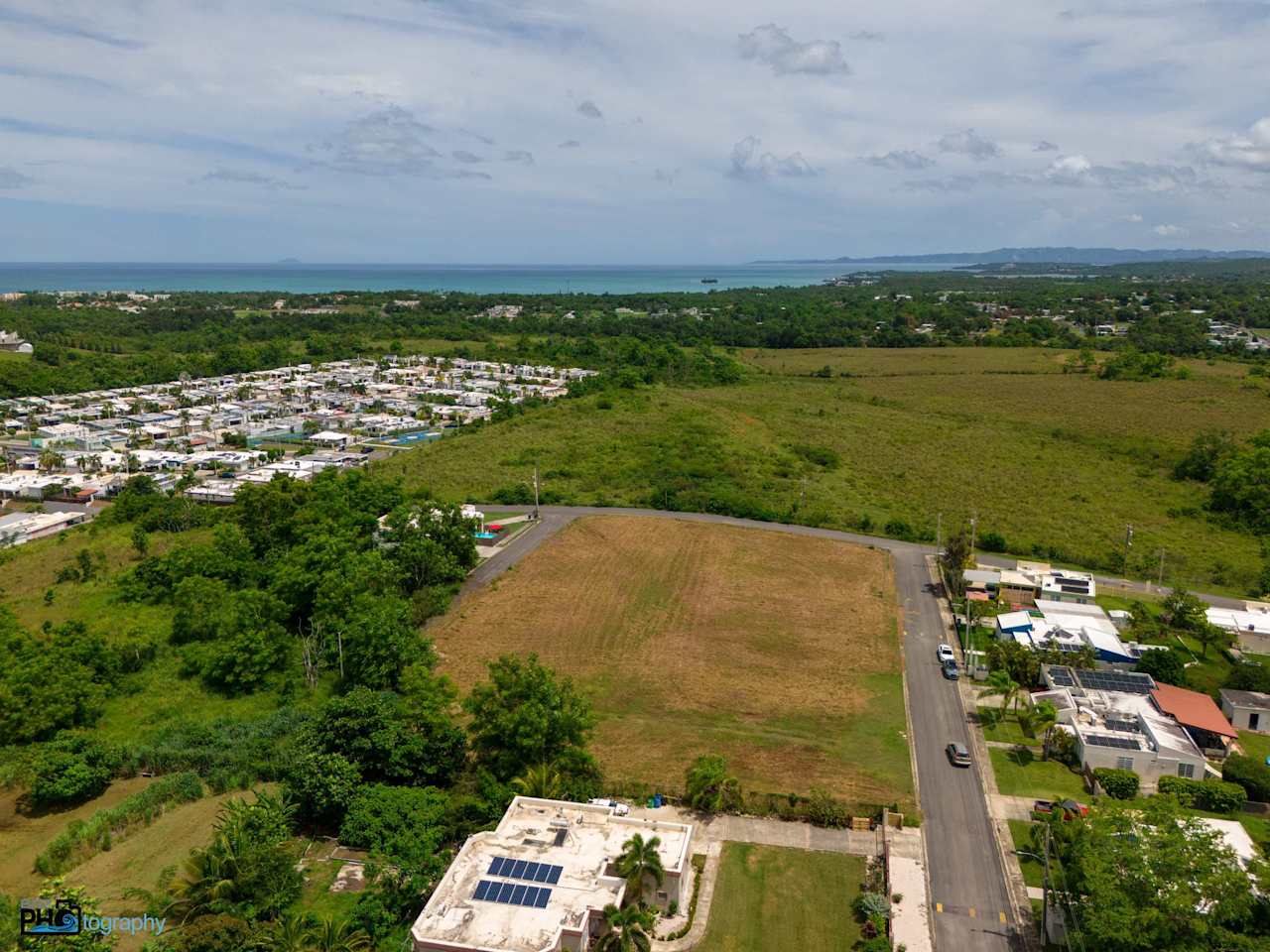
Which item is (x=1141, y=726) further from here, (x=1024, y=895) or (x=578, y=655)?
(x=578, y=655)

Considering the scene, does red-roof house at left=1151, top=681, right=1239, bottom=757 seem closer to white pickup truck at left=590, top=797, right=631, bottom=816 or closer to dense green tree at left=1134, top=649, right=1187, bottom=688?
dense green tree at left=1134, top=649, right=1187, bottom=688

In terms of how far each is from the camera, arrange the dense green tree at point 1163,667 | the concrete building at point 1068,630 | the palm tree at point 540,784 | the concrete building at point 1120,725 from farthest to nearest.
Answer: the concrete building at point 1068,630
the dense green tree at point 1163,667
the concrete building at point 1120,725
the palm tree at point 540,784

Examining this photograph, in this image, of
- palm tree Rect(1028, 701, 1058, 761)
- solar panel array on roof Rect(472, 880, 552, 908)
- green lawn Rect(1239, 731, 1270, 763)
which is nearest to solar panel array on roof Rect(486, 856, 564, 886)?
solar panel array on roof Rect(472, 880, 552, 908)

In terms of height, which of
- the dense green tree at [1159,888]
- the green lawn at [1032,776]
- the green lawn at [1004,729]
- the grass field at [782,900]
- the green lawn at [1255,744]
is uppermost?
the dense green tree at [1159,888]

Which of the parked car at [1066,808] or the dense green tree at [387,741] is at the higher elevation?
the dense green tree at [387,741]

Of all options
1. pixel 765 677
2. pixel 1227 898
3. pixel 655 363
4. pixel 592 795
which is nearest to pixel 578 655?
pixel 765 677

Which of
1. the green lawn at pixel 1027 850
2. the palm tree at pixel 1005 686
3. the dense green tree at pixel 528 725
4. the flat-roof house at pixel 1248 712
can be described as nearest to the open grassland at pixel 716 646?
the dense green tree at pixel 528 725

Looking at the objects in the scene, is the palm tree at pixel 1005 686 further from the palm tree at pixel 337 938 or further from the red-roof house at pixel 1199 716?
the palm tree at pixel 337 938
